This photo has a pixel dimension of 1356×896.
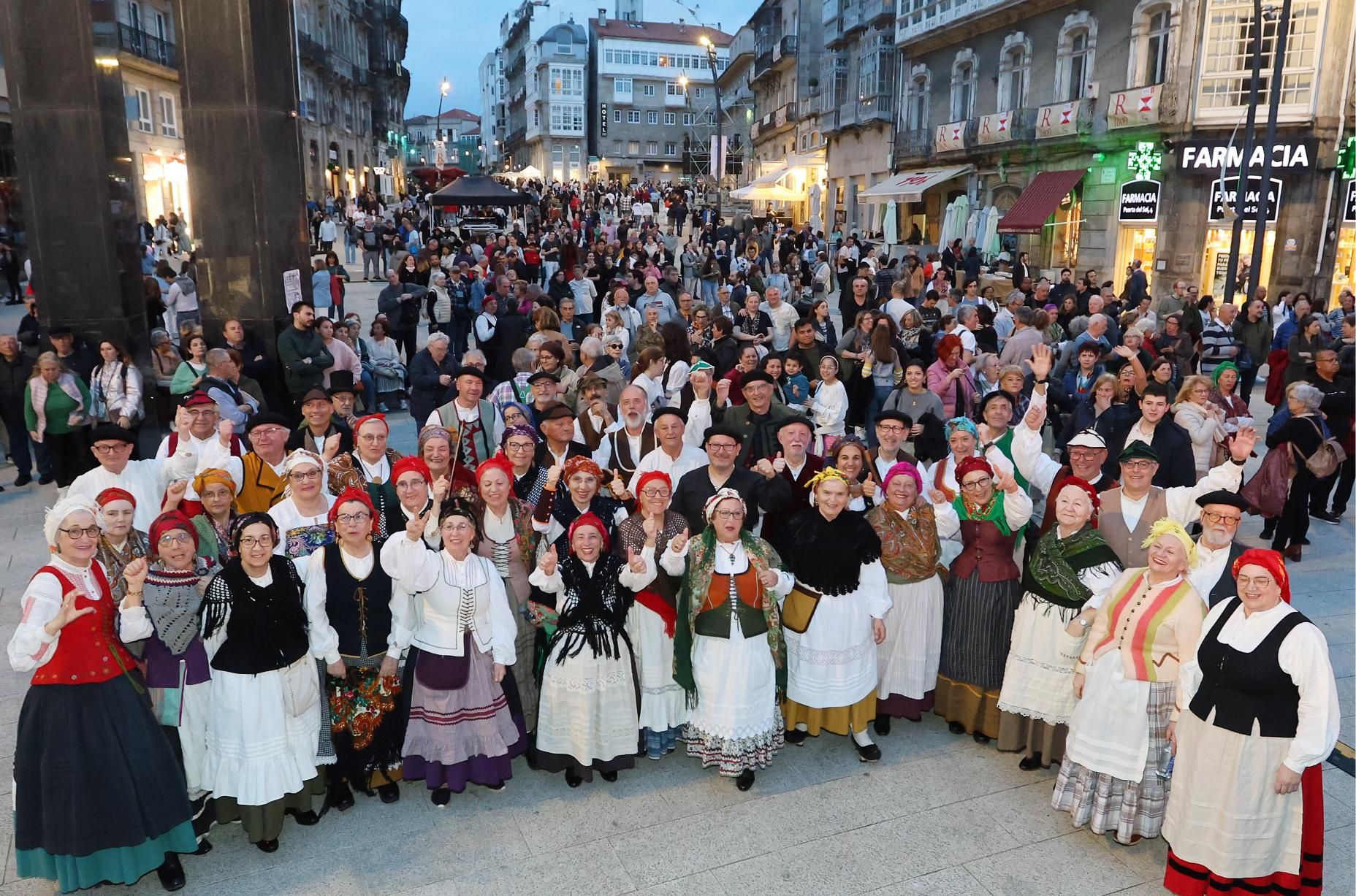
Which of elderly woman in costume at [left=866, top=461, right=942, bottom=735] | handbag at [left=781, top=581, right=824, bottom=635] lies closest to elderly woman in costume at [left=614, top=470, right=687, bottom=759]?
handbag at [left=781, top=581, right=824, bottom=635]

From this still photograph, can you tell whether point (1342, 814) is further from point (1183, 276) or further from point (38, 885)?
point (1183, 276)

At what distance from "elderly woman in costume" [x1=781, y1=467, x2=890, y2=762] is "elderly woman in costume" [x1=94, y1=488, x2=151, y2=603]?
11.1 ft

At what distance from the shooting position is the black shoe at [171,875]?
4387 mm

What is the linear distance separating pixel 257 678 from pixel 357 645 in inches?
20.4

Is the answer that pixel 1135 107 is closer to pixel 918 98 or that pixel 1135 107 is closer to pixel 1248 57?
pixel 1248 57

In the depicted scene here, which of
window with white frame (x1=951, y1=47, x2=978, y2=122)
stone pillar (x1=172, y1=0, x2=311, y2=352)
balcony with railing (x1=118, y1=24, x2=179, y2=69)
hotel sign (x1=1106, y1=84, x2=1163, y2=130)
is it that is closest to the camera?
stone pillar (x1=172, y1=0, x2=311, y2=352)

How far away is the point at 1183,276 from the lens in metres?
22.5

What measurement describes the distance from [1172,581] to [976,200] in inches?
1045

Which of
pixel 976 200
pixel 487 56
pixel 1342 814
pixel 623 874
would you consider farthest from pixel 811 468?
pixel 487 56

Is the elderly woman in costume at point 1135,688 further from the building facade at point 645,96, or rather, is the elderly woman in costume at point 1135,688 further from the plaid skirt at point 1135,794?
the building facade at point 645,96

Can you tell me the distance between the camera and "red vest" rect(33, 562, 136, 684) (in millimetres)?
4008

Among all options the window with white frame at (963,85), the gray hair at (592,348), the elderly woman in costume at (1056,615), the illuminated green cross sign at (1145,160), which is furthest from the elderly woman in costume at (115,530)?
the window with white frame at (963,85)

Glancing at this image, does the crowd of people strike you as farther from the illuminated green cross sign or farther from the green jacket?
the illuminated green cross sign

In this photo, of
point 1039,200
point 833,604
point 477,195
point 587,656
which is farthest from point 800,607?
point 1039,200
